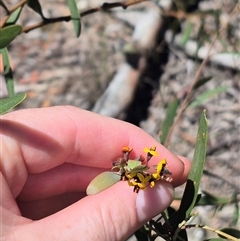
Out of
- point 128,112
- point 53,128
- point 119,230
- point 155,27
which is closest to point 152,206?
point 119,230

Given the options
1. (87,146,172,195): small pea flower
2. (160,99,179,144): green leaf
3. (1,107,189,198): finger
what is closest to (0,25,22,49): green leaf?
(1,107,189,198): finger

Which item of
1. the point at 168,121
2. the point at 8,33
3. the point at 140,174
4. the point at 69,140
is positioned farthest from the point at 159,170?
the point at 168,121

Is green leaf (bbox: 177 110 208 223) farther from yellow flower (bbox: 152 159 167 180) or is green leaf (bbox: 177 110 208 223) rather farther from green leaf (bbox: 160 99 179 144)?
green leaf (bbox: 160 99 179 144)

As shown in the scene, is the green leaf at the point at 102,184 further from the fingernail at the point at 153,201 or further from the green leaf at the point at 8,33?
the green leaf at the point at 8,33

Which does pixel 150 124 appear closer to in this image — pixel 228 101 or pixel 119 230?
pixel 228 101

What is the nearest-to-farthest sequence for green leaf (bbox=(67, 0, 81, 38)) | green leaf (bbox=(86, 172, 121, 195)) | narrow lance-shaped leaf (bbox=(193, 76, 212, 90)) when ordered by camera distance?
1. green leaf (bbox=(86, 172, 121, 195))
2. green leaf (bbox=(67, 0, 81, 38))
3. narrow lance-shaped leaf (bbox=(193, 76, 212, 90))

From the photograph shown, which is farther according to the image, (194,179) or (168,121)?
(168,121)

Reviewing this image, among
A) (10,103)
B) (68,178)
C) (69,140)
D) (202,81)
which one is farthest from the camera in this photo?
(202,81)

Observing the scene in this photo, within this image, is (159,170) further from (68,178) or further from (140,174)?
(68,178)

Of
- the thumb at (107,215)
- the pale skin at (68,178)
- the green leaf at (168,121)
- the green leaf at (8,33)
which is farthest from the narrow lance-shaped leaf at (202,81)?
the green leaf at (8,33)
